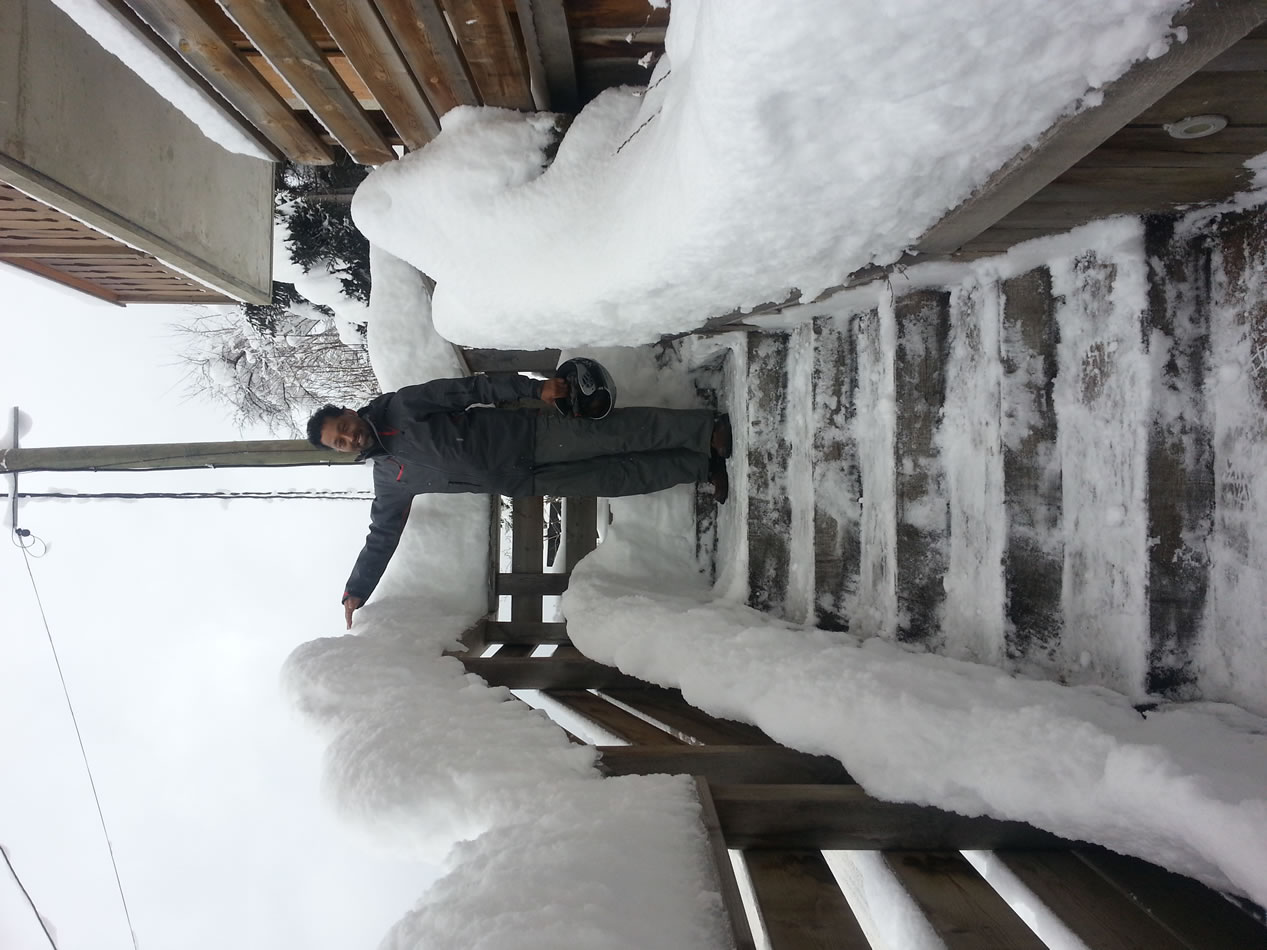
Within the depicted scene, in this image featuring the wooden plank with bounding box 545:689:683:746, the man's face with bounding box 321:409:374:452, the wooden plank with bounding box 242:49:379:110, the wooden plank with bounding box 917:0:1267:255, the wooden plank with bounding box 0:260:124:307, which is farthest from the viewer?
the wooden plank with bounding box 0:260:124:307

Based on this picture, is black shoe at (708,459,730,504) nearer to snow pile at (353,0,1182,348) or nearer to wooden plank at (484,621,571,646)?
snow pile at (353,0,1182,348)

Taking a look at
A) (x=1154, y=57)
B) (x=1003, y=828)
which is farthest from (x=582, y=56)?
(x=1003, y=828)

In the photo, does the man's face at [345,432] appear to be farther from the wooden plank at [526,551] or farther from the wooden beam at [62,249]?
the wooden beam at [62,249]

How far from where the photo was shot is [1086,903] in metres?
1.06

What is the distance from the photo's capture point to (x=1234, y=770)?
99 cm

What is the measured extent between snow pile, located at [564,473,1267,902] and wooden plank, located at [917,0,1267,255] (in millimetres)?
907

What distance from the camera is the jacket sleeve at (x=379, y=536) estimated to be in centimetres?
284

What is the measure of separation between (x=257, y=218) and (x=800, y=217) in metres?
3.76

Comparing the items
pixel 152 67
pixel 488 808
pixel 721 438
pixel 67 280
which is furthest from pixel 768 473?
pixel 67 280

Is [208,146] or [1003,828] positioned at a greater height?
[208,146]

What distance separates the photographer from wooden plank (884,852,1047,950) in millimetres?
986

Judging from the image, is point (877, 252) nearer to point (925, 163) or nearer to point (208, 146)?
point (925, 163)

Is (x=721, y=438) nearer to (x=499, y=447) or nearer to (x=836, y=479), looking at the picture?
(x=836, y=479)

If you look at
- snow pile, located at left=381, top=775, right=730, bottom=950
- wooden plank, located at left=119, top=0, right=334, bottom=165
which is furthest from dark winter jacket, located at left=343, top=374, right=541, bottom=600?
snow pile, located at left=381, top=775, right=730, bottom=950
